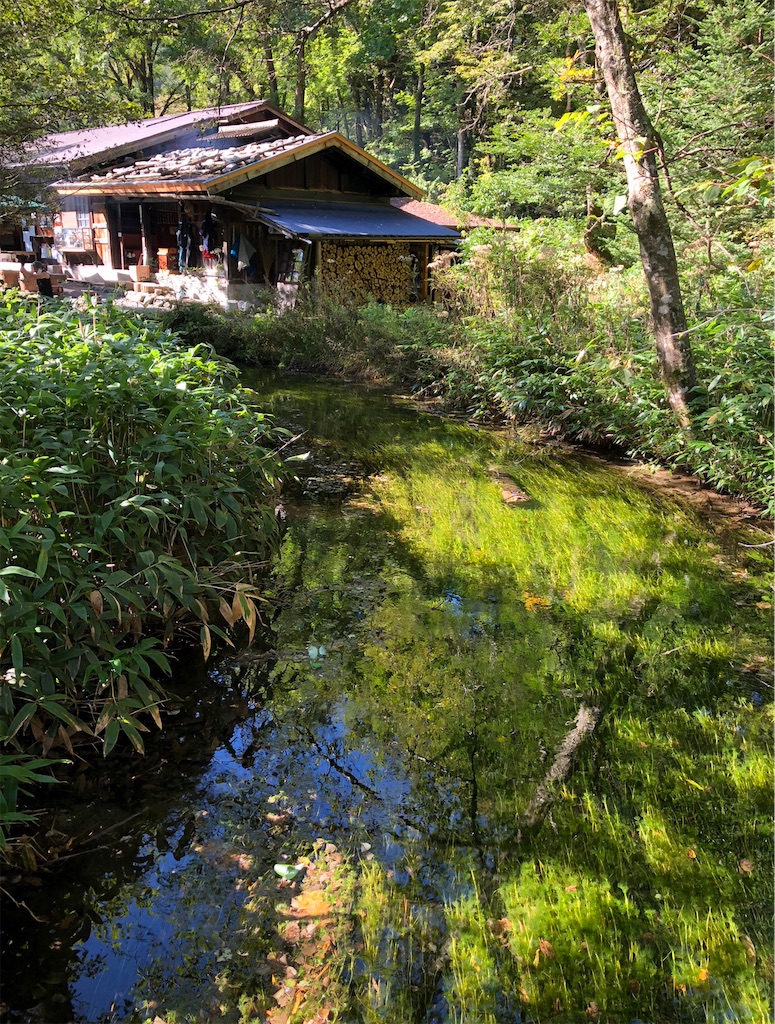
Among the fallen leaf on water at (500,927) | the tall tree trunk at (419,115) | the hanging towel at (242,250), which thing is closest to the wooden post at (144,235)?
the hanging towel at (242,250)

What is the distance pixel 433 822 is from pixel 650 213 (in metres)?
6.90

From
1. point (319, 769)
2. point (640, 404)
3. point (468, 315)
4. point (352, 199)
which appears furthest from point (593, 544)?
point (352, 199)

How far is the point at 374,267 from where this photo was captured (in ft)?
62.4

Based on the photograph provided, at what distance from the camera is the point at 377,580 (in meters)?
5.64

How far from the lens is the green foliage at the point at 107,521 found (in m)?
3.10

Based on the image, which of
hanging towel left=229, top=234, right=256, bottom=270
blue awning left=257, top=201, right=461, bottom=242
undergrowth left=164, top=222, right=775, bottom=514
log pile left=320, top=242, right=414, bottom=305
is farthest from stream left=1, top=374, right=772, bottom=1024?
hanging towel left=229, top=234, right=256, bottom=270

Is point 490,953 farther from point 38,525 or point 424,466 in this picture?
point 424,466

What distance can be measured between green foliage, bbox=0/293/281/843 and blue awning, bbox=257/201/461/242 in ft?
40.3

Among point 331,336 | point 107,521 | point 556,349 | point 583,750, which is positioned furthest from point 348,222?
point 583,750

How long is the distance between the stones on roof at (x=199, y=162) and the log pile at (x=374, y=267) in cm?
260

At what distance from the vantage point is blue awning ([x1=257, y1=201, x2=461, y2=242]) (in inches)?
644

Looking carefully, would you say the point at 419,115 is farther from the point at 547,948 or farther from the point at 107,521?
the point at 547,948

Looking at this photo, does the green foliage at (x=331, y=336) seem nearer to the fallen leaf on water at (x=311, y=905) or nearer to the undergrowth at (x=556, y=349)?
the undergrowth at (x=556, y=349)

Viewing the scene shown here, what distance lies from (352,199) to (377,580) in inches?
680
